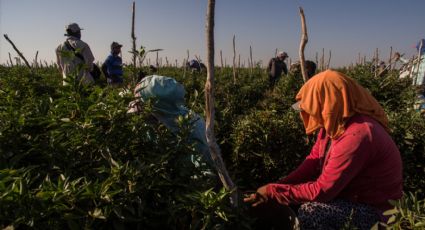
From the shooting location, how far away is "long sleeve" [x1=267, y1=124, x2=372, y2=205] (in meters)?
2.27

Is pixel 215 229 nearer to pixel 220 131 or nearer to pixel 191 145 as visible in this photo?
pixel 191 145

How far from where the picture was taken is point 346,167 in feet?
7.51

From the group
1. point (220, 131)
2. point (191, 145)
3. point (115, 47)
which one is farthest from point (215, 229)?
point (115, 47)

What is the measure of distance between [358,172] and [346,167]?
0.13 metres

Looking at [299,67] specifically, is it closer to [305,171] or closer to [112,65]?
[112,65]

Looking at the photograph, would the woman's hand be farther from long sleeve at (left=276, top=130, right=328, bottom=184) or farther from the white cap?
the white cap

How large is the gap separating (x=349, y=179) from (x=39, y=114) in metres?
1.90

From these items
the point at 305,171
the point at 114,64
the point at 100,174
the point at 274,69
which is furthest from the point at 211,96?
the point at 274,69

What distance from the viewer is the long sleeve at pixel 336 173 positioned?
7.43ft

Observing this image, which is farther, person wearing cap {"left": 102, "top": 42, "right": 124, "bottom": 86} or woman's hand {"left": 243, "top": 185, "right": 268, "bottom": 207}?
person wearing cap {"left": 102, "top": 42, "right": 124, "bottom": 86}

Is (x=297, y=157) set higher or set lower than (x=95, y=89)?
lower

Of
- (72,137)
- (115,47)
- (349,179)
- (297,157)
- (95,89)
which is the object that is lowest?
(297,157)

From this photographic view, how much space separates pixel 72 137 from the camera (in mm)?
1875

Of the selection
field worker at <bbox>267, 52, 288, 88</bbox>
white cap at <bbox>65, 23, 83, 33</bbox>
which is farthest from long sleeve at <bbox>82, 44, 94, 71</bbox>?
field worker at <bbox>267, 52, 288, 88</bbox>
